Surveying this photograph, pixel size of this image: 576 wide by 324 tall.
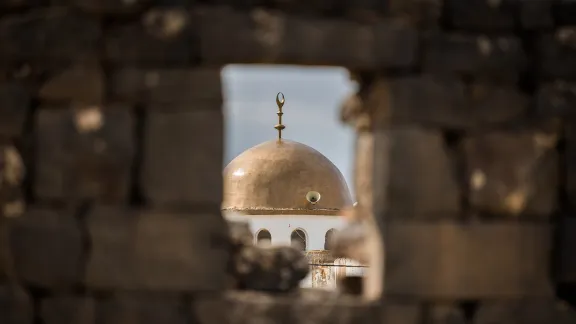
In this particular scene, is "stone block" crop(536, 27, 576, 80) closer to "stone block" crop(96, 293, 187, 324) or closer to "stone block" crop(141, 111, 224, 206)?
"stone block" crop(141, 111, 224, 206)

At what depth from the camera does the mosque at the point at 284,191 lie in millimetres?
25469

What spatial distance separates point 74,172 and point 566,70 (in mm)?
2899

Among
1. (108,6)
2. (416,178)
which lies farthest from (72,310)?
(416,178)

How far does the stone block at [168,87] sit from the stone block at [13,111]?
1.70ft

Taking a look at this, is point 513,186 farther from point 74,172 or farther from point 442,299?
point 74,172

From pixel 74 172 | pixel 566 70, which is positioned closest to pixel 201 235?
pixel 74 172

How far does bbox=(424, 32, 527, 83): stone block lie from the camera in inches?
192

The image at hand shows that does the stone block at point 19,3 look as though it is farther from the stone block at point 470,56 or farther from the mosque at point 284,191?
the mosque at point 284,191

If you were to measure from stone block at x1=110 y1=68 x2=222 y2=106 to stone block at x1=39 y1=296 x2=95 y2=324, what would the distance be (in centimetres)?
116

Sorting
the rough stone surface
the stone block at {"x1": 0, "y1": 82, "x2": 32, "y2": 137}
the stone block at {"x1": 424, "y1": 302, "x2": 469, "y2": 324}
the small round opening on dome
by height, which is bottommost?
the stone block at {"x1": 424, "y1": 302, "x2": 469, "y2": 324}

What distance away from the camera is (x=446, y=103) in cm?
485

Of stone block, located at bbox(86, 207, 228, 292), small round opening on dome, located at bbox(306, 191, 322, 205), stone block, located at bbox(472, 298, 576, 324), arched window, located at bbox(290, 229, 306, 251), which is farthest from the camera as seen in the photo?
arched window, located at bbox(290, 229, 306, 251)

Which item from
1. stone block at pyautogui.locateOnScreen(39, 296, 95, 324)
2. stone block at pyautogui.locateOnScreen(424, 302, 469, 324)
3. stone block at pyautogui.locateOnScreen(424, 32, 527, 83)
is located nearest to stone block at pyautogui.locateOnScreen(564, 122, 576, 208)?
stone block at pyautogui.locateOnScreen(424, 32, 527, 83)

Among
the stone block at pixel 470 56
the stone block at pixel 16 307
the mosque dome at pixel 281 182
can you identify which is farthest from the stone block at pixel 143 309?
the mosque dome at pixel 281 182
